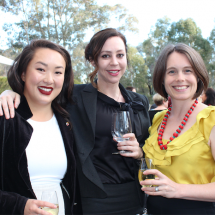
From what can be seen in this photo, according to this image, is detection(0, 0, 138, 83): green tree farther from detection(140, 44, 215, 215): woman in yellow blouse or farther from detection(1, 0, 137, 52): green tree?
detection(140, 44, 215, 215): woman in yellow blouse

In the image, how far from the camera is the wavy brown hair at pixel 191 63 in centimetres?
220

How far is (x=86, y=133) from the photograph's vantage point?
2.51 m

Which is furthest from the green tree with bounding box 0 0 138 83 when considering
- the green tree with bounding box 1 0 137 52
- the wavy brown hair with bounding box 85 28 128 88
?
the wavy brown hair with bounding box 85 28 128 88

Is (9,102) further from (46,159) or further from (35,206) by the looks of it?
(35,206)

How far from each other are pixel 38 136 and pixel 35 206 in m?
0.75

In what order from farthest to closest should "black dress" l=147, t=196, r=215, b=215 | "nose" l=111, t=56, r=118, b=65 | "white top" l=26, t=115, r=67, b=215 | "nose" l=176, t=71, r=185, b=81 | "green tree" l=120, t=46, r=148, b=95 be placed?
"green tree" l=120, t=46, r=148, b=95 < "nose" l=111, t=56, r=118, b=65 < "nose" l=176, t=71, r=185, b=81 < "white top" l=26, t=115, r=67, b=215 < "black dress" l=147, t=196, r=215, b=215

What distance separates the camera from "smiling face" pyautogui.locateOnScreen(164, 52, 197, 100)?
2.22 metres

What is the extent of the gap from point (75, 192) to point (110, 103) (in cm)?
103

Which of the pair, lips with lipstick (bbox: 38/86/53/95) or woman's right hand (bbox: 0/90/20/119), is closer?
woman's right hand (bbox: 0/90/20/119)

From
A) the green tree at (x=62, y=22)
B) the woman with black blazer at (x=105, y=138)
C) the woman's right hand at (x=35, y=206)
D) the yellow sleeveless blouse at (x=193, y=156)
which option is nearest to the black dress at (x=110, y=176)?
the woman with black blazer at (x=105, y=138)

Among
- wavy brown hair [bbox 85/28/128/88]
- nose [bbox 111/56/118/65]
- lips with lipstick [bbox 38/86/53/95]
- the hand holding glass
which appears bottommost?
the hand holding glass

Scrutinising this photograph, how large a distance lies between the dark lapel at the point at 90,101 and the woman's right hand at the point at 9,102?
732 millimetres

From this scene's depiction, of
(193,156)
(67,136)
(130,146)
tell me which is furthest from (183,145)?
(67,136)

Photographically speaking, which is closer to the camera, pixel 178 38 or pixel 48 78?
pixel 48 78
